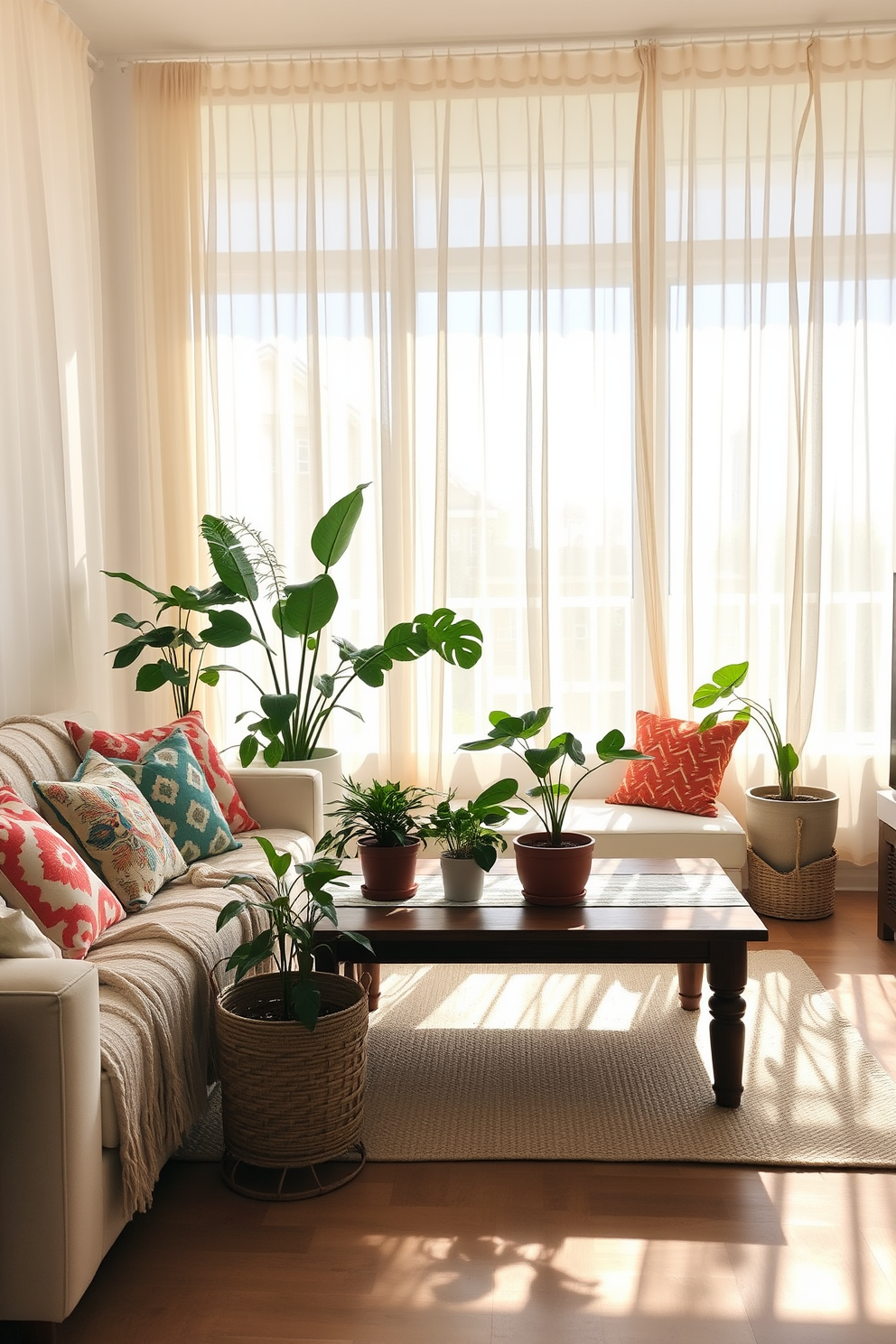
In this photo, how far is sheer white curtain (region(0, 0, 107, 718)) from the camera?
11.9 ft

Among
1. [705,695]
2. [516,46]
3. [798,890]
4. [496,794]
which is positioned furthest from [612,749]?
[516,46]

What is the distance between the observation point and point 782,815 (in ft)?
14.0

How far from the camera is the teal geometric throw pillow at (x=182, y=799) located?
3.25 m

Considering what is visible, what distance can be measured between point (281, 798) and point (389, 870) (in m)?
0.92

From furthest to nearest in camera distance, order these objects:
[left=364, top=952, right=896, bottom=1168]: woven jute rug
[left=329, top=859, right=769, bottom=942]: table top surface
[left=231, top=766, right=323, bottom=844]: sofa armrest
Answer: [left=231, top=766, right=323, bottom=844]: sofa armrest → [left=329, top=859, right=769, bottom=942]: table top surface → [left=364, top=952, right=896, bottom=1168]: woven jute rug

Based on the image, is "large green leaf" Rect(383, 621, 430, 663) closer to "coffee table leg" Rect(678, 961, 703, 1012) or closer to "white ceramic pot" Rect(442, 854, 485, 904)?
"white ceramic pot" Rect(442, 854, 485, 904)

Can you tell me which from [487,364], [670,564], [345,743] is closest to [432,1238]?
[345,743]

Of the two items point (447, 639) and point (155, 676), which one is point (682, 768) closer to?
point (447, 639)

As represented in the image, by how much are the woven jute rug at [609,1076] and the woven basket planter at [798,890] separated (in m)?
0.58

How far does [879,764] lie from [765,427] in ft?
4.64

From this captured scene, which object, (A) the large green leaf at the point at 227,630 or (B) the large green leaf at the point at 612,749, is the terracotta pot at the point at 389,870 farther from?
(A) the large green leaf at the point at 227,630

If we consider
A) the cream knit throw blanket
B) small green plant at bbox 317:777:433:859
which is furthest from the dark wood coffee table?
the cream knit throw blanket

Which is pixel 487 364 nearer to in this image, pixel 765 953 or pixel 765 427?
pixel 765 427

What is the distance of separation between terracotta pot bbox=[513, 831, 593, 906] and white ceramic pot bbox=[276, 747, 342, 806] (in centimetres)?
130
